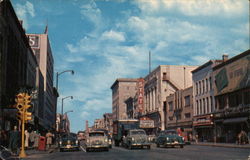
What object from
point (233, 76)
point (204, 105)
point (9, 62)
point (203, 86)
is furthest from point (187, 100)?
point (9, 62)

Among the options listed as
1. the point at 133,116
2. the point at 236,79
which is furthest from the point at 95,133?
the point at 133,116

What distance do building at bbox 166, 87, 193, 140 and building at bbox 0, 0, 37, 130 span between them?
3478 cm

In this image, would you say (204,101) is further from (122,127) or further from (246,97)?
(122,127)

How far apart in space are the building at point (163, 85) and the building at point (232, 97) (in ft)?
101

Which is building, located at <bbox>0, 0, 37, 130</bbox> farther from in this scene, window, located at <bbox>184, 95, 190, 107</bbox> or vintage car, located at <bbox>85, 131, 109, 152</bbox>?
window, located at <bbox>184, 95, 190, 107</bbox>

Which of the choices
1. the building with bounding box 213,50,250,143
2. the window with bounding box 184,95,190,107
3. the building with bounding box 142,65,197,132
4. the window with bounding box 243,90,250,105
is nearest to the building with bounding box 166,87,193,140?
the window with bounding box 184,95,190,107

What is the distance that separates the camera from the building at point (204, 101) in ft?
207

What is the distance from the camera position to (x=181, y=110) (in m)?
79.1

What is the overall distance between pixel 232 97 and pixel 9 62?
33014mm

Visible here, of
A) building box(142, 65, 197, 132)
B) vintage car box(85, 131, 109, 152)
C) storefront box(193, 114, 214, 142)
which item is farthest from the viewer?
building box(142, 65, 197, 132)

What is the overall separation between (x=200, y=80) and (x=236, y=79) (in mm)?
16086

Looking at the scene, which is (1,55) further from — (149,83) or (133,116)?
(133,116)

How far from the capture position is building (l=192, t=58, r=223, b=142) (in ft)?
207

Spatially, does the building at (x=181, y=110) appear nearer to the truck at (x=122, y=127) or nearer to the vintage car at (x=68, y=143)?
the truck at (x=122, y=127)
